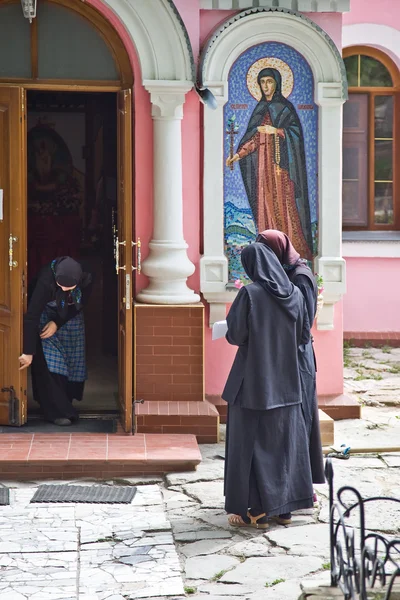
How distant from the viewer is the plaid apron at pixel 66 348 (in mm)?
8445

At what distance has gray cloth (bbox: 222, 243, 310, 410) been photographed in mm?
6398

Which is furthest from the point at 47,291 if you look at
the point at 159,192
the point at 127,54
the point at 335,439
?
the point at 335,439

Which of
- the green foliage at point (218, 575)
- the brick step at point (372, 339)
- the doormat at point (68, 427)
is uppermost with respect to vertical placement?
the brick step at point (372, 339)

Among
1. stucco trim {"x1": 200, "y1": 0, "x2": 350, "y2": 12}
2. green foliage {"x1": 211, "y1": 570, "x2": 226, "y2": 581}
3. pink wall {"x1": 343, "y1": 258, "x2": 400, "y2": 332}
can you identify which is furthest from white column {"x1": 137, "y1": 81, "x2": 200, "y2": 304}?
pink wall {"x1": 343, "y1": 258, "x2": 400, "y2": 332}

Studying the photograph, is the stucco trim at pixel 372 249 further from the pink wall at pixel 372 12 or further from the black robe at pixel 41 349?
the black robe at pixel 41 349

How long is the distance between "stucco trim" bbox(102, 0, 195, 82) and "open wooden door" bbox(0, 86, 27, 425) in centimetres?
91

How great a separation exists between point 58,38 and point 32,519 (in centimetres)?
363

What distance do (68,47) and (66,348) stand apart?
2.22 meters

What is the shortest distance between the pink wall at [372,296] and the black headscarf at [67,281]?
17.8 ft

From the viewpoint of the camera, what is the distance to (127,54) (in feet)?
27.6

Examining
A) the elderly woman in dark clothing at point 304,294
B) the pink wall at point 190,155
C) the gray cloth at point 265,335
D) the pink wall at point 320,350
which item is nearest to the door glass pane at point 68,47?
the pink wall at point 190,155

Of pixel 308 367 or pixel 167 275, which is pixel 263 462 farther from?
pixel 167 275

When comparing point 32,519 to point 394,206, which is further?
point 394,206

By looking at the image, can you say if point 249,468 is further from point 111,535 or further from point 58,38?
point 58,38
